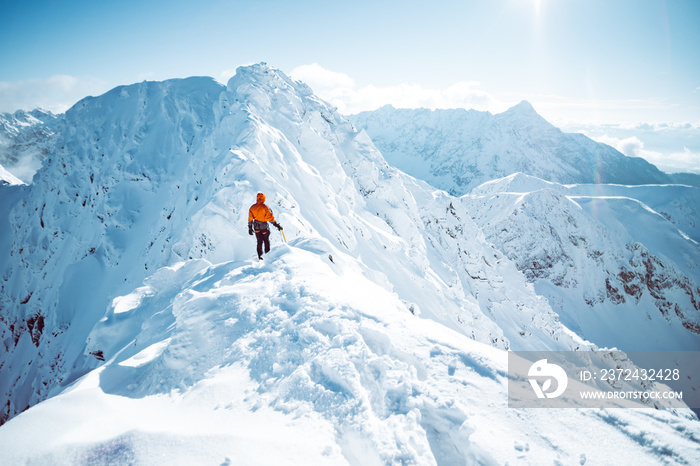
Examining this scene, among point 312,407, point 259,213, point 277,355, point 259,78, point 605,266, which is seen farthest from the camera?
point 605,266

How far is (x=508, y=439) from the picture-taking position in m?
4.93

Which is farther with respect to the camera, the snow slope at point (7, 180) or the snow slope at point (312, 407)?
the snow slope at point (7, 180)

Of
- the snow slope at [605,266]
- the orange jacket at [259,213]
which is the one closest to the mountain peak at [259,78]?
the orange jacket at [259,213]

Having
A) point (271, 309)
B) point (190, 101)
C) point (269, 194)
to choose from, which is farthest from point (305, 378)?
point (190, 101)

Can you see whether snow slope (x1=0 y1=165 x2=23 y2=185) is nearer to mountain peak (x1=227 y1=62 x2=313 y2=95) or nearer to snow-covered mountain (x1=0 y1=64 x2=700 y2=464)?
snow-covered mountain (x1=0 y1=64 x2=700 y2=464)

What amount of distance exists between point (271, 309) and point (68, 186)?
51059 millimetres

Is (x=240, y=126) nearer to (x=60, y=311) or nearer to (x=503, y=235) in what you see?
(x=60, y=311)

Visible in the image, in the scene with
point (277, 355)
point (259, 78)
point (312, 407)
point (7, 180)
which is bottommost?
point (312, 407)

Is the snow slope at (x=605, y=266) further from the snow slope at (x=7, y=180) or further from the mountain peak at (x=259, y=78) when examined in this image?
the snow slope at (x=7, y=180)

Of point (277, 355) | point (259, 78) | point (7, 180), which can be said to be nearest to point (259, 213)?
point (277, 355)

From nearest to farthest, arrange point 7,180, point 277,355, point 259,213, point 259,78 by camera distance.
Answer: point 277,355
point 259,213
point 259,78
point 7,180

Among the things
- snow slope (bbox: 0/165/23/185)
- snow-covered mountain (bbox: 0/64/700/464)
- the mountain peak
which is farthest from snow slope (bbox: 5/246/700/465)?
snow slope (bbox: 0/165/23/185)

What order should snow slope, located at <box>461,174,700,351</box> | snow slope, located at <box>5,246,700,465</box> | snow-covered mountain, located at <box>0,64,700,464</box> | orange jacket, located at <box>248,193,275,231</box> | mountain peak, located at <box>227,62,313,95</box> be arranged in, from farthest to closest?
snow slope, located at <box>461,174,700,351</box> < mountain peak, located at <box>227,62,313,95</box> < orange jacket, located at <box>248,193,275,231</box> < snow-covered mountain, located at <box>0,64,700,464</box> < snow slope, located at <box>5,246,700,465</box>

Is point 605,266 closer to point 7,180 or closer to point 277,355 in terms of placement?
point 277,355
